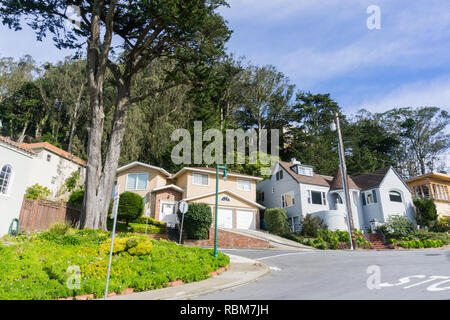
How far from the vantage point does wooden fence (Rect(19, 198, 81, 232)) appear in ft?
51.3

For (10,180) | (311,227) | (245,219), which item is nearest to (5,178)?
(10,180)

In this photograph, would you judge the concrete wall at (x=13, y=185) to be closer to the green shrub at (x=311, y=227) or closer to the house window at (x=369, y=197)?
the green shrub at (x=311, y=227)

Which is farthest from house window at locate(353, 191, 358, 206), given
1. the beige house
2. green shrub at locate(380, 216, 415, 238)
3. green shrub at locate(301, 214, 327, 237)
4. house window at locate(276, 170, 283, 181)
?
the beige house

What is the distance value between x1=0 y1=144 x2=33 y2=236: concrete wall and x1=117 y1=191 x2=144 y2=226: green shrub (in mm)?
9823

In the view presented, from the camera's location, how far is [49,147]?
1329 inches

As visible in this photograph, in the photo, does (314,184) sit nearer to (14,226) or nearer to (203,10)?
(203,10)

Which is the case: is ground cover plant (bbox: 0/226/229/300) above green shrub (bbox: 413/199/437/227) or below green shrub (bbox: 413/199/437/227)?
below

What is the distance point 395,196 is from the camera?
3325 cm

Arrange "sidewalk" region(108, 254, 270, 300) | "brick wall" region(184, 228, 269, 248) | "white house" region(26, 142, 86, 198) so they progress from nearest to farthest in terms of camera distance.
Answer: "sidewalk" region(108, 254, 270, 300), "brick wall" region(184, 228, 269, 248), "white house" region(26, 142, 86, 198)

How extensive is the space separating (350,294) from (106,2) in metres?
19.9

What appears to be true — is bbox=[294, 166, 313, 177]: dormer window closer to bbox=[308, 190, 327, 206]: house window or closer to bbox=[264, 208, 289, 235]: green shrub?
bbox=[308, 190, 327, 206]: house window

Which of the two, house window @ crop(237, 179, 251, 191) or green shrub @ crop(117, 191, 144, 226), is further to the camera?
house window @ crop(237, 179, 251, 191)

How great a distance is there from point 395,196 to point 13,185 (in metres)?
35.0

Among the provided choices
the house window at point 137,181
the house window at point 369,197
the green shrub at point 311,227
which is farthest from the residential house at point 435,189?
the house window at point 137,181
